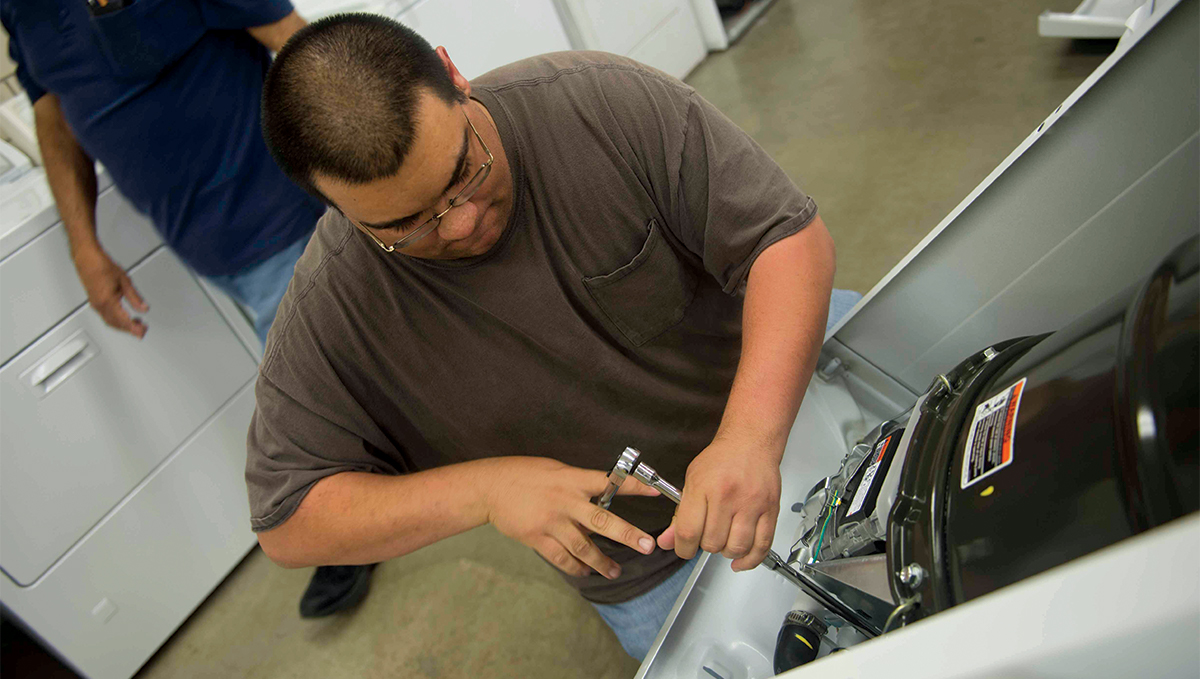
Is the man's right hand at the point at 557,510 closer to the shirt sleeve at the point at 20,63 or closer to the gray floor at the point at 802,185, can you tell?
the gray floor at the point at 802,185

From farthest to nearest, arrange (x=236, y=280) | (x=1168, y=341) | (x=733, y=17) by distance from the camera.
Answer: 1. (x=733, y=17)
2. (x=236, y=280)
3. (x=1168, y=341)

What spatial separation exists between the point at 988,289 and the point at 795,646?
44 centimetres

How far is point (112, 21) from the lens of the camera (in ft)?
4.04

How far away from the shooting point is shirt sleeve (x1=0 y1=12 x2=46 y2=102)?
1307mm

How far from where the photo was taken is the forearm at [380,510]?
0.80 meters

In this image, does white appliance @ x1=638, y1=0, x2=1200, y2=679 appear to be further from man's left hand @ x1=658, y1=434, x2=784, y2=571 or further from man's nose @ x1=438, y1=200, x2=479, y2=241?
man's nose @ x1=438, y1=200, x2=479, y2=241

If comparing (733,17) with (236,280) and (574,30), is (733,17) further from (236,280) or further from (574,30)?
(236,280)

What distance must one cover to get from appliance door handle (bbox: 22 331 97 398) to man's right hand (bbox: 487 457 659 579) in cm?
121

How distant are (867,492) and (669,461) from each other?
0.36m

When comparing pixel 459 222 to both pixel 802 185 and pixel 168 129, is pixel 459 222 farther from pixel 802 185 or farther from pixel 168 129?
pixel 802 185

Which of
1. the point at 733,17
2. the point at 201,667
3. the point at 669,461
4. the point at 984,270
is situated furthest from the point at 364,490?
the point at 733,17

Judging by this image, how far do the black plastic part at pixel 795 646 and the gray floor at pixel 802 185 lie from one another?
86 centimetres

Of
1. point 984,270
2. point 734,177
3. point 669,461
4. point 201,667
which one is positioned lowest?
point 201,667

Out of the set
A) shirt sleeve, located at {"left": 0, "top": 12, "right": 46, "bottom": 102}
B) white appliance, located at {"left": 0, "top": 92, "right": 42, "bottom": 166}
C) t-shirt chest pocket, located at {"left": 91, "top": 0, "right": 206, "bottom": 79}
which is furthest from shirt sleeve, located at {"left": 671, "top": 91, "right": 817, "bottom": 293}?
white appliance, located at {"left": 0, "top": 92, "right": 42, "bottom": 166}
